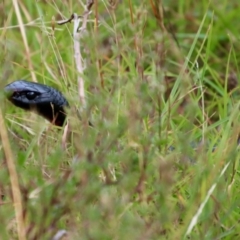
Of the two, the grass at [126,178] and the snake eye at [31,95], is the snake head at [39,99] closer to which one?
the snake eye at [31,95]

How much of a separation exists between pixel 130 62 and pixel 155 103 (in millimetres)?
748

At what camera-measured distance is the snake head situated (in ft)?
9.90

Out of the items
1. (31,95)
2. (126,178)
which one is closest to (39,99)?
(31,95)

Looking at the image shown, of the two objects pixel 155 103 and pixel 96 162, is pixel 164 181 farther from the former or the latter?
pixel 155 103

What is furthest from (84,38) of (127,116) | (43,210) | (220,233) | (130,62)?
(130,62)

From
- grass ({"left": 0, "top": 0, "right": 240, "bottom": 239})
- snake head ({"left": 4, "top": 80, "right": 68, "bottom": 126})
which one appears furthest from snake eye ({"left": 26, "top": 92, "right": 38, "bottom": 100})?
grass ({"left": 0, "top": 0, "right": 240, "bottom": 239})

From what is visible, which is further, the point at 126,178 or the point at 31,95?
the point at 31,95

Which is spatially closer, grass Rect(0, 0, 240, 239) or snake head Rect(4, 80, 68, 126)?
grass Rect(0, 0, 240, 239)

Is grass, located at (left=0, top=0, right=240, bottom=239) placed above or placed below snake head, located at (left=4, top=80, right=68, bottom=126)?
above

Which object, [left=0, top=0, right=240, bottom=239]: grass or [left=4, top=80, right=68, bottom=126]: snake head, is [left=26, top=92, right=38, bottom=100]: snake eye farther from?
[left=0, top=0, right=240, bottom=239]: grass

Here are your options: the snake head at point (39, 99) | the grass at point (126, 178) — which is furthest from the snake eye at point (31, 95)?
the grass at point (126, 178)

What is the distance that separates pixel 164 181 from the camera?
1.86 m

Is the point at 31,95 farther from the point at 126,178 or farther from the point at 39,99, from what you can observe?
the point at 126,178

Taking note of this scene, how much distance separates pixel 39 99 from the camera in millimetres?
3070
